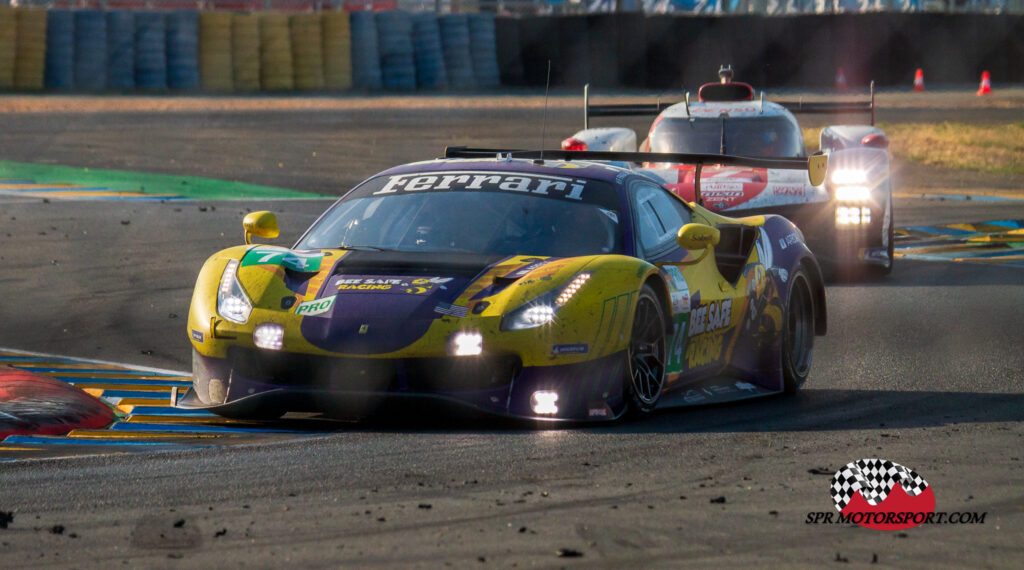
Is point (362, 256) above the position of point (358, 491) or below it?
above

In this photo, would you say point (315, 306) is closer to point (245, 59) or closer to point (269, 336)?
point (269, 336)

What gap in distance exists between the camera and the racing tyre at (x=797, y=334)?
7840 millimetres

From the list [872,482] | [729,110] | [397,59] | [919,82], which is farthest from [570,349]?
[919,82]

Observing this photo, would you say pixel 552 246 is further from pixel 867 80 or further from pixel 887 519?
pixel 867 80

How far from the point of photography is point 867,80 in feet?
130

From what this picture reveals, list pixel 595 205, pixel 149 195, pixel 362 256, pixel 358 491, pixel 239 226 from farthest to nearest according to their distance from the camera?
pixel 149 195 < pixel 239 226 < pixel 595 205 < pixel 362 256 < pixel 358 491

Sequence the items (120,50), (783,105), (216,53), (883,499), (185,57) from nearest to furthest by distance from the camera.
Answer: (883,499) < (783,105) < (120,50) < (185,57) < (216,53)

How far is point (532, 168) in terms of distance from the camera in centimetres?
751

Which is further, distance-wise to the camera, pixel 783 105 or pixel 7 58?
pixel 7 58

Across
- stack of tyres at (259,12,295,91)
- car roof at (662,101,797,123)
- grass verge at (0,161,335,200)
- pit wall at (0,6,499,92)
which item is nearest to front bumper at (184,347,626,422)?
car roof at (662,101,797,123)

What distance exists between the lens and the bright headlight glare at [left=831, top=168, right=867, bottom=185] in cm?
1297

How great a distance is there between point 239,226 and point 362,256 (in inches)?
323

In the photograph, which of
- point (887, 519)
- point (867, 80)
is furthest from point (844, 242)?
point (867, 80)

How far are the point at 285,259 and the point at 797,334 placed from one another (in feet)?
9.55
